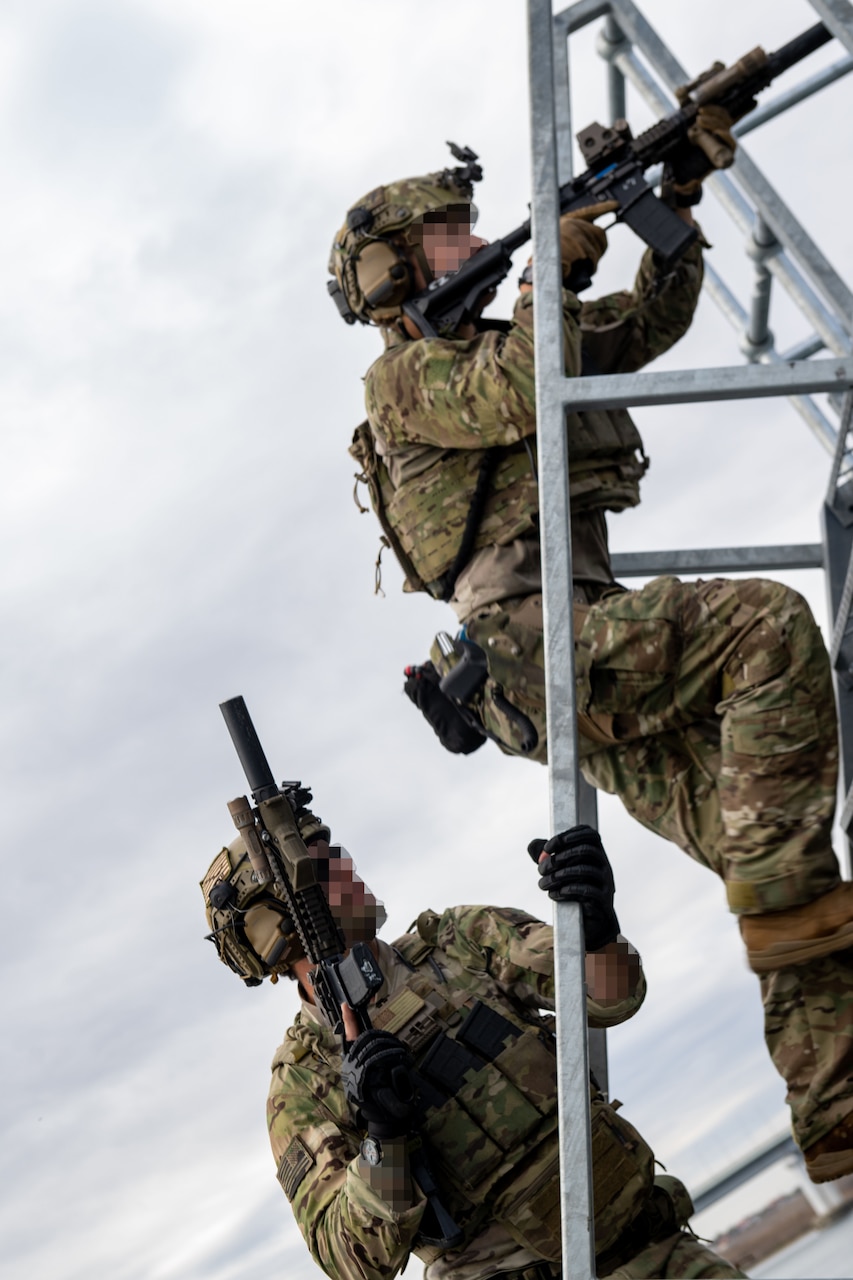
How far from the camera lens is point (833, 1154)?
3.67 meters

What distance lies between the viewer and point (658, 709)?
4176 mm

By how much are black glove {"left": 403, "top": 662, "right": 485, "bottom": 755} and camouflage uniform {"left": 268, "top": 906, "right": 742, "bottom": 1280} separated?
0.63 m

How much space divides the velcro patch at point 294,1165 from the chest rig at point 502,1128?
1.25 ft

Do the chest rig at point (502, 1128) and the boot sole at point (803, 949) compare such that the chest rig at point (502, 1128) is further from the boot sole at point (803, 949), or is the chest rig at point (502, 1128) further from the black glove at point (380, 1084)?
the boot sole at point (803, 949)

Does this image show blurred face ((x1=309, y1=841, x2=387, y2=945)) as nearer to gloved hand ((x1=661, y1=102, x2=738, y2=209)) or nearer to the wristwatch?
the wristwatch

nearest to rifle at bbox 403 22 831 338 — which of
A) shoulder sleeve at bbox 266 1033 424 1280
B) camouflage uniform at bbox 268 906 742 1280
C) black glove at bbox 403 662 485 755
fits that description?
black glove at bbox 403 662 485 755

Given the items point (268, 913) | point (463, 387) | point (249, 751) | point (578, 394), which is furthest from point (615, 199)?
point (268, 913)

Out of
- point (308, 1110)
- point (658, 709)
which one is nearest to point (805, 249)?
point (658, 709)

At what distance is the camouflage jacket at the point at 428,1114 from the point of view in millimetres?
4230

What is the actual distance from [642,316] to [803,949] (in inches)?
89.1

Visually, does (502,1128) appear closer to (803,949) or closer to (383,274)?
(803,949)

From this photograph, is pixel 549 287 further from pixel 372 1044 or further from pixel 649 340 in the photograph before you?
pixel 372 1044

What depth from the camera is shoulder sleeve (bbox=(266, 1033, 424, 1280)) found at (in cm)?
417

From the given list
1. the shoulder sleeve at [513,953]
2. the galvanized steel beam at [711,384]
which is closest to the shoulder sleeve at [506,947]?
the shoulder sleeve at [513,953]
